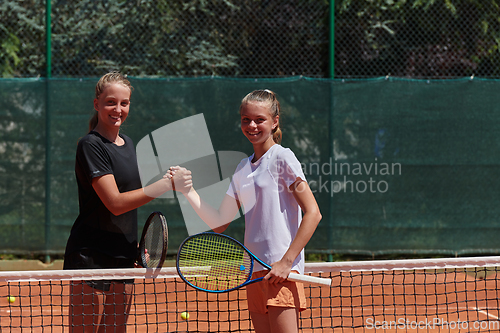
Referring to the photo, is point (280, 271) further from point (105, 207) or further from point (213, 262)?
point (105, 207)

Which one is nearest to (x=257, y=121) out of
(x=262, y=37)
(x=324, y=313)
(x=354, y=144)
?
(x=324, y=313)

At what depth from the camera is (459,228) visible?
17.8 feet

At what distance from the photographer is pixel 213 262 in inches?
87.1

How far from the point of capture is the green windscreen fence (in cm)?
529

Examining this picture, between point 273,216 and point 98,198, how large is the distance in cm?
68

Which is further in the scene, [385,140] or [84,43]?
[84,43]

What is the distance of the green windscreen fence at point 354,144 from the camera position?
529cm

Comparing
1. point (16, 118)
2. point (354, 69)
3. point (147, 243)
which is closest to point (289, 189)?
point (147, 243)

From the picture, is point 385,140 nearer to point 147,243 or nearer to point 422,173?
point 422,173

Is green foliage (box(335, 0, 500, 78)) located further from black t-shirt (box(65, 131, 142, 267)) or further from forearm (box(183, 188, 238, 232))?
black t-shirt (box(65, 131, 142, 267))

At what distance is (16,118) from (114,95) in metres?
3.74

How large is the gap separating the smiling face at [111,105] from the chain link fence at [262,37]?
436 cm

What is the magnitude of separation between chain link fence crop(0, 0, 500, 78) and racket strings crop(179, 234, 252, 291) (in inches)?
169

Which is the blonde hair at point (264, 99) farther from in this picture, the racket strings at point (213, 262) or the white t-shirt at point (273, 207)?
the racket strings at point (213, 262)
